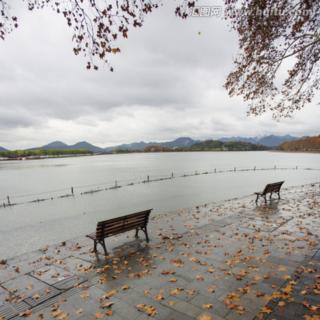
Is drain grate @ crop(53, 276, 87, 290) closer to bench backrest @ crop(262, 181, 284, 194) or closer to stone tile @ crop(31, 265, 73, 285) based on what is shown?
stone tile @ crop(31, 265, 73, 285)

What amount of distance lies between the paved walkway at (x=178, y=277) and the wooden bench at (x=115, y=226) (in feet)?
1.71

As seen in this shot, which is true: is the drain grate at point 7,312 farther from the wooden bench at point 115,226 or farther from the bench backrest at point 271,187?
Answer: the bench backrest at point 271,187

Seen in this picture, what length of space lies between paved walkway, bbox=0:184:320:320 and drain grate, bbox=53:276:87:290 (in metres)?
0.02

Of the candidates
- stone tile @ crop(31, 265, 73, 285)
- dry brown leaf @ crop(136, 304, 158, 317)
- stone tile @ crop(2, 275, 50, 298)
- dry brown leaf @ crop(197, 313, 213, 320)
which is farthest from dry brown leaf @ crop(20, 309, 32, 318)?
dry brown leaf @ crop(197, 313, 213, 320)

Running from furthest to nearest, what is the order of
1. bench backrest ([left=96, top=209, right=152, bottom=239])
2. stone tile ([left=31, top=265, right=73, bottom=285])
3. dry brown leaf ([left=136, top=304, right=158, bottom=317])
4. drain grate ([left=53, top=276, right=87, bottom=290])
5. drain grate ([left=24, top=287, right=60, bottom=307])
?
bench backrest ([left=96, top=209, right=152, bottom=239]) < stone tile ([left=31, top=265, right=73, bottom=285]) < drain grate ([left=53, top=276, right=87, bottom=290]) < drain grate ([left=24, top=287, right=60, bottom=307]) < dry brown leaf ([left=136, top=304, right=158, bottom=317])

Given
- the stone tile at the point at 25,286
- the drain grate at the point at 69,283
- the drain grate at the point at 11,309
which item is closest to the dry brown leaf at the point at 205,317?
the drain grate at the point at 69,283

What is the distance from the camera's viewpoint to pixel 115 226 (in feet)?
24.9

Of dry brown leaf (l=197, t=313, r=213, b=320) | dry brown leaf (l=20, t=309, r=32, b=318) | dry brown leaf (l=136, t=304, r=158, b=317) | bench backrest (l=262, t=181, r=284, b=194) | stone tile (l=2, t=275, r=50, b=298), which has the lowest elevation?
stone tile (l=2, t=275, r=50, b=298)

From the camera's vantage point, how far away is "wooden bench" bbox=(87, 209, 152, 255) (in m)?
7.29

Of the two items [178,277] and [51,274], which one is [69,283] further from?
[178,277]

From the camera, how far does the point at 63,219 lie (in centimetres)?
1641

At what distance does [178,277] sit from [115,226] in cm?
271

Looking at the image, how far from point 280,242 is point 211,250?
2356 mm

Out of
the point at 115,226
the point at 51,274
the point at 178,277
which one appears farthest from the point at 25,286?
the point at 178,277
